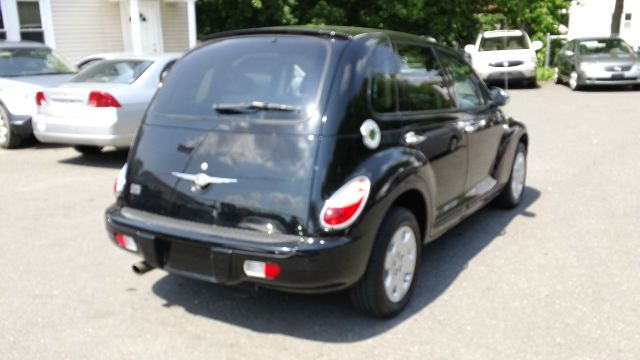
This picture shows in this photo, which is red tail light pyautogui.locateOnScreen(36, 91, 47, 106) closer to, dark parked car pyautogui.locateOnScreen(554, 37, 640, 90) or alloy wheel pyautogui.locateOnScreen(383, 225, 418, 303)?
alloy wheel pyautogui.locateOnScreen(383, 225, 418, 303)

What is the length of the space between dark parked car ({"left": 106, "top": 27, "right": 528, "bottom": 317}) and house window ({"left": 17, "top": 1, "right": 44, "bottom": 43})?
1406cm

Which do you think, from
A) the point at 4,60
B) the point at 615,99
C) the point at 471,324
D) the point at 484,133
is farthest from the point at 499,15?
the point at 471,324

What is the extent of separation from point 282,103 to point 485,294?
1.83 m

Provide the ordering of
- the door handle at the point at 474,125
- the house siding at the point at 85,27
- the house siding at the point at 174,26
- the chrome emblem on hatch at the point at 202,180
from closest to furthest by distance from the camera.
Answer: the chrome emblem on hatch at the point at 202,180 → the door handle at the point at 474,125 → the house siding at the point at 85,27 → the house siding at the point at 174,26

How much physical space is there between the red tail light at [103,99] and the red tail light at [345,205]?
5.15 metres

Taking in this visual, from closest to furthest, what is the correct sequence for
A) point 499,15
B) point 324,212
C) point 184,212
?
point 324,212, point 184,212, point 499,15

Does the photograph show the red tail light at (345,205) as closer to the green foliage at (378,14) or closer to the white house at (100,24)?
the white house at (100,24)

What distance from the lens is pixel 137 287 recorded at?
424cm

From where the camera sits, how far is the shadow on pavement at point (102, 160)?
8375 mm

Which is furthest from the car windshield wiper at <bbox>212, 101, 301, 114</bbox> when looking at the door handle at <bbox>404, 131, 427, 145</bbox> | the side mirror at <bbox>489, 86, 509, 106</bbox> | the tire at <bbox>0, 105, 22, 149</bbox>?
the tire at <bbox>0, 105, 22, 149</bbox>

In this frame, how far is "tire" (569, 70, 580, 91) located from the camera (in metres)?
17.7

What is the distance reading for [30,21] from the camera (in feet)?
53.4

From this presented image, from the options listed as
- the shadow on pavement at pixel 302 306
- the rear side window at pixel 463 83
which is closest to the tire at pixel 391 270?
the shadow on pavement at pixel 302 306

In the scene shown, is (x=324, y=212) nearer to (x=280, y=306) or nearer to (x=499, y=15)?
(x=280, y=306)
